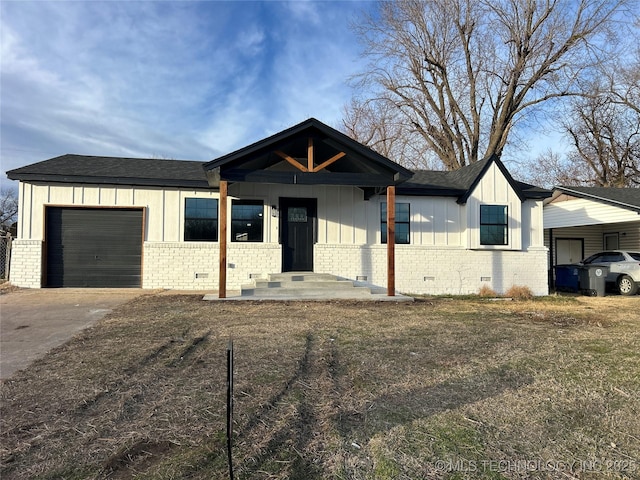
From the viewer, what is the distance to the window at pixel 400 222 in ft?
42.2

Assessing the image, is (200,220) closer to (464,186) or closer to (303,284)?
(303,284)

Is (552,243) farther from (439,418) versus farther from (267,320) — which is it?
(439,418)

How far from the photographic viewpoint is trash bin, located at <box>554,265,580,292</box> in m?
14.3

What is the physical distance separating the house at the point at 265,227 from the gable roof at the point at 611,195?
3.09m

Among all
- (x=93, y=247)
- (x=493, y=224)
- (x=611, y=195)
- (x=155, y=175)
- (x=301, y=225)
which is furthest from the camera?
(x=611, y=195)

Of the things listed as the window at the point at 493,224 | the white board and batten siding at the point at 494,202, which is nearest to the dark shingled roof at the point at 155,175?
the white board and batten siding at the point at 494,202

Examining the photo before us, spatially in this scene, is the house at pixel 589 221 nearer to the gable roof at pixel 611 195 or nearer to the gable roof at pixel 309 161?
the gable roof at pixel 611 195

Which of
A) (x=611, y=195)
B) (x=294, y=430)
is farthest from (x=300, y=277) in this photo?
(x=611, y=195)

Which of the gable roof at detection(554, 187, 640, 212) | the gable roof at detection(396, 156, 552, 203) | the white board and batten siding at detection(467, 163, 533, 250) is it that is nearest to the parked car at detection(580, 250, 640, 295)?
the gable roof at detection(554, 187, 640, 212)

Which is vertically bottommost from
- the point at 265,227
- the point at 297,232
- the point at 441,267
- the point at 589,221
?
the point at 441,267

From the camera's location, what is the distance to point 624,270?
13.6 meters

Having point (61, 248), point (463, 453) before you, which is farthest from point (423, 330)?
point (61, 248)

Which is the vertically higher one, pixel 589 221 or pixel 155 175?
pixel 155 175

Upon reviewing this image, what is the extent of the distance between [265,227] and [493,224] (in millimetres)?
7333
